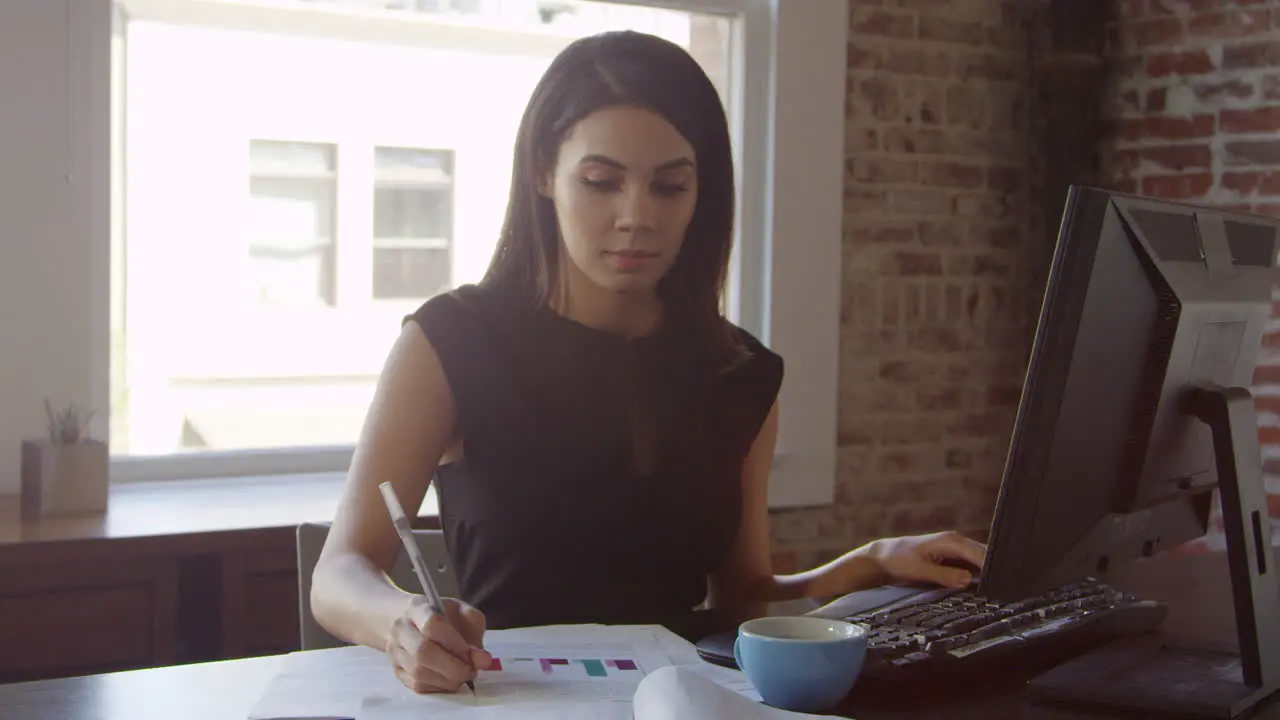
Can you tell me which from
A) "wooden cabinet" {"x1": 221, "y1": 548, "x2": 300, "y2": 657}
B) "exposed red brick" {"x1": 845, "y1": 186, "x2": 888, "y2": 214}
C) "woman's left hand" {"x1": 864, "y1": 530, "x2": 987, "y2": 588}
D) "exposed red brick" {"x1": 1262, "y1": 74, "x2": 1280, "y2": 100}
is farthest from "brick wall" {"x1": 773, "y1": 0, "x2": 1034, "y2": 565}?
"woman's left hand" {"x1": 864, "y1": 530, "x2": 987, "y2": 588}

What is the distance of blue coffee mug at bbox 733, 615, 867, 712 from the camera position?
1.11 metres

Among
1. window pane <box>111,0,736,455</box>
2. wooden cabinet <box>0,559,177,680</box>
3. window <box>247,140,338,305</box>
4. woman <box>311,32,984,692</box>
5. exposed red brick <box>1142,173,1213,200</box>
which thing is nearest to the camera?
woman <box>311,32,984,692</box>

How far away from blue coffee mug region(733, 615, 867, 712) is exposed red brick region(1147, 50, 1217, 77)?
8.61ft

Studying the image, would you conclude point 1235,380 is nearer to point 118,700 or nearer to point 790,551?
point 118,700

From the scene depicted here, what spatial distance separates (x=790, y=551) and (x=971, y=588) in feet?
6.10

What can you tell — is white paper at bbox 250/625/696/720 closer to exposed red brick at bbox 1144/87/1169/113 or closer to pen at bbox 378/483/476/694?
pen at bbox 378/483/476/694

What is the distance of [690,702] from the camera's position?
1.01 m

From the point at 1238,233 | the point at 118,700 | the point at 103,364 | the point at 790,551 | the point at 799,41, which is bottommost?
the point at 790,551

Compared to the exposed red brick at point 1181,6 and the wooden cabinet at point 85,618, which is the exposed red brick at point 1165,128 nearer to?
the exposed red brick at point 1181,6

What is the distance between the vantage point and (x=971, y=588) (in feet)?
5.00

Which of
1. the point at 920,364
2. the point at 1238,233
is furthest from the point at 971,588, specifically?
the point at 920,364

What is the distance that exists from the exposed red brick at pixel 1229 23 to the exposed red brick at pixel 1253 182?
324 mm

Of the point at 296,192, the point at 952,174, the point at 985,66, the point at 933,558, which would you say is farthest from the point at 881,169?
the point at 933,558

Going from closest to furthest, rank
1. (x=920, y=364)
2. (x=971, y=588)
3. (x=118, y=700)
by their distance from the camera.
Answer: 1. (x=118, y=700)
2. (x=971, y=588)
3. (x=920, y=364)
